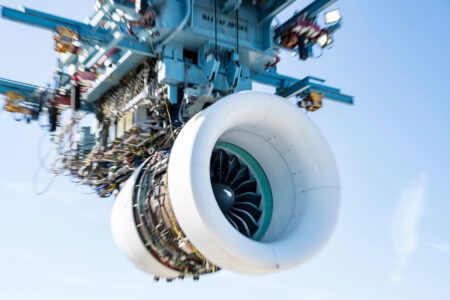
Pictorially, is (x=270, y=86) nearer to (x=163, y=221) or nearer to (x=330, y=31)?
(x=330, y=31)

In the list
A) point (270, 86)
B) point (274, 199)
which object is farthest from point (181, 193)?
point (270, 86)

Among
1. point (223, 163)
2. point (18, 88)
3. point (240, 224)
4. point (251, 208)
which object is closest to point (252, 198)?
point (251, 208)

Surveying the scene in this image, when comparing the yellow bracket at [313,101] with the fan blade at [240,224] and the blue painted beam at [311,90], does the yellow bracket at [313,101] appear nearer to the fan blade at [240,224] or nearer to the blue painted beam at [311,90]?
the blue painted beam at [311,90]

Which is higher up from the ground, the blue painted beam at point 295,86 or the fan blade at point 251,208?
the blue painted beam at point 295,86

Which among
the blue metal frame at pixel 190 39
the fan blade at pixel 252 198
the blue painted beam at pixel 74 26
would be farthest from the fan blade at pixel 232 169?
the blue painted beam at pixel 74 26

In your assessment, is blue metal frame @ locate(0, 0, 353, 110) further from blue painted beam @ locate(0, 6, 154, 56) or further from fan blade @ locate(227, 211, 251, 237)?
fan blade @ locate(227, 211, 251, 237)
